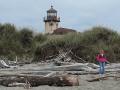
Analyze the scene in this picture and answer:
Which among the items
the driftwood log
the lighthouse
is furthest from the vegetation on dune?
the lighthouse

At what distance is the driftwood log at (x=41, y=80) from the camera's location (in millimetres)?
13758

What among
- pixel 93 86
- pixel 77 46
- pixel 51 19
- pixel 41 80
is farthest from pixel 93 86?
pixel 51 19

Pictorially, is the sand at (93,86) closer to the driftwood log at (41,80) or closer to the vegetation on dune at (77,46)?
the driftwood log at (41,80)

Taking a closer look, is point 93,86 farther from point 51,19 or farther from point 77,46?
point 51,19

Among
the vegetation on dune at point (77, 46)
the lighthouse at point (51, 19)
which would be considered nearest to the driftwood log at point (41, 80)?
the vegetation on dune at point (77, 46)

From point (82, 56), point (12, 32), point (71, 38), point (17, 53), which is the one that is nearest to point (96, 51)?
point (82, 56)

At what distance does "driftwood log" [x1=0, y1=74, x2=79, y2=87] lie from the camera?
542 inches

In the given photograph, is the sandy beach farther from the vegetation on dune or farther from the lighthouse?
the lighthouse

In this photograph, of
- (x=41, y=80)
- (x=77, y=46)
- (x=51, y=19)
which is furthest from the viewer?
(x=51, y=19)

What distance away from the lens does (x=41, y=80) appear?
13922 millimetres

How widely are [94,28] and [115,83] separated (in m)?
15.5

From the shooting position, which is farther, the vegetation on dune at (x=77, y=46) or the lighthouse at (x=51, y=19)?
the lighthouse at (x=51, y=19)

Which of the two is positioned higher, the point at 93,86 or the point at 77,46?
the point at 77,46

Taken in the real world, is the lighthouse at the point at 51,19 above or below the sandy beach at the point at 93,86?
above
